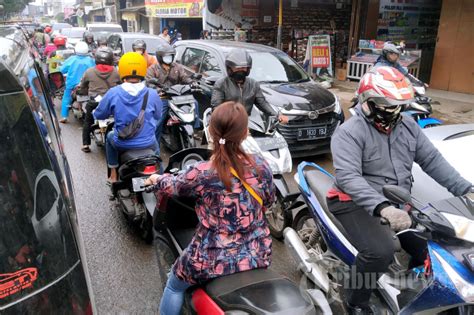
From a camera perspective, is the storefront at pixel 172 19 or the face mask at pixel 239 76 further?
the storefront at pixel 172 19

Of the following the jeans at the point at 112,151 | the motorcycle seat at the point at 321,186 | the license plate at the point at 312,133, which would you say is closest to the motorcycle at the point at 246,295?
the motorcycle seat at the point at 321,186

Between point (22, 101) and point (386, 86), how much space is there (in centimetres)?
202

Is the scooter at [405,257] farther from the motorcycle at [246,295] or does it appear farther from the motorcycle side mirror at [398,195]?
the motorcycle at [246,295]

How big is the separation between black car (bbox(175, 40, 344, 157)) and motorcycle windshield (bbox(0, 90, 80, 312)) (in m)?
4.49

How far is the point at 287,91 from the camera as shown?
6.91 m

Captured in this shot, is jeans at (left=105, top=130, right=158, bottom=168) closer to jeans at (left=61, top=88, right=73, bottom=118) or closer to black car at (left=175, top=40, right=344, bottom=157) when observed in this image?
black car at (left=175, top=40, right=344, bottom=157)

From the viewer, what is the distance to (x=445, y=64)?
12.0 meters

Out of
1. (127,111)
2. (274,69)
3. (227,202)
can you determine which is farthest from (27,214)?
(274,69)

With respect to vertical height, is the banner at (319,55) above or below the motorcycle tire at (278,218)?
above

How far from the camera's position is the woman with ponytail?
2.16m

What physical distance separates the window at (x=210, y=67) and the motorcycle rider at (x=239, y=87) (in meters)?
2.08

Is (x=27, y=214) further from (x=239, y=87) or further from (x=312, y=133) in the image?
(x=312, y=133)

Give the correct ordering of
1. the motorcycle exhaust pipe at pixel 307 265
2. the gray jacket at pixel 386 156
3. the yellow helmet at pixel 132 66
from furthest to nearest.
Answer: the yellow helmet at pixel 132 66 → the motorcycle exhaust pipe at pixel 307 265 → the gray jacket at pixel 386 156

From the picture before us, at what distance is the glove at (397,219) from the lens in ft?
7.11
